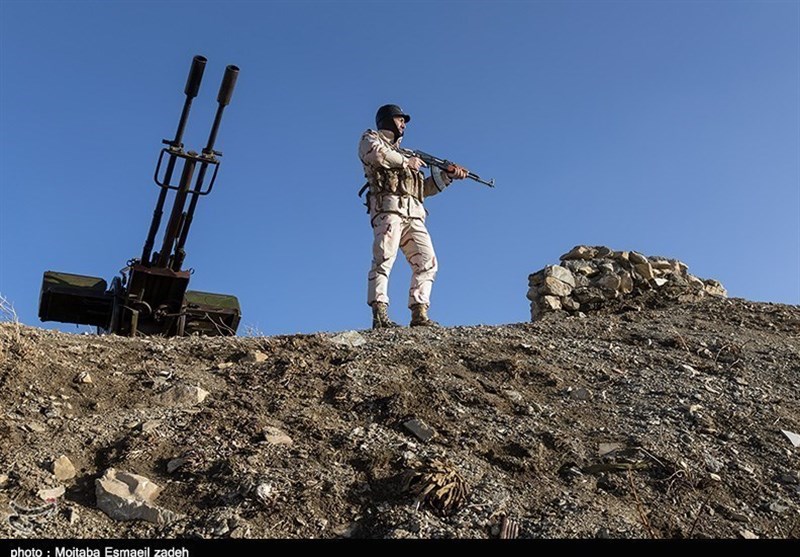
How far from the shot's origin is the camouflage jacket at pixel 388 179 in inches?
304

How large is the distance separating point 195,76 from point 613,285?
5319 millimetres

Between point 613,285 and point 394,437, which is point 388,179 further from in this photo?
point 394,437

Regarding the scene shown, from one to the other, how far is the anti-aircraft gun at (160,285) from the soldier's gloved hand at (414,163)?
1.92 meters

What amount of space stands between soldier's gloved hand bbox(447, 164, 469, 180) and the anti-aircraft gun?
2.38 m

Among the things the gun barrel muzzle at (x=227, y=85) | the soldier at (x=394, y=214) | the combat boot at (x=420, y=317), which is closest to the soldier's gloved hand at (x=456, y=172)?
the soldier at (x=394, y=214)

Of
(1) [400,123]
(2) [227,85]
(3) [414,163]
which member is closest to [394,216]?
(3) [414,163]

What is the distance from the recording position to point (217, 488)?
357 centimetres

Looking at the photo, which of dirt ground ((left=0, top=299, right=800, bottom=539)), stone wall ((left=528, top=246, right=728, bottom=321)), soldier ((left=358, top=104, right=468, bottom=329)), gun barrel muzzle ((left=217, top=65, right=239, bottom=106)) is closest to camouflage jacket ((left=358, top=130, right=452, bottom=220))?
soldier ((left=358, top=104, right=468, bottom=329))

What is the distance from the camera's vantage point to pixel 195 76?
7684 millimetres

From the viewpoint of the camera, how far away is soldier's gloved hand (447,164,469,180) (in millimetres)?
8531

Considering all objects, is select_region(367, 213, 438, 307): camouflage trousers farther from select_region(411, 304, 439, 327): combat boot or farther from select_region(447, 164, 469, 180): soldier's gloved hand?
select_region(447, 164, 469, 180): soldier's gloved hand

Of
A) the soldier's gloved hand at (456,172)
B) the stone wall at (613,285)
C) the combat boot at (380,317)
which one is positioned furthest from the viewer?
the stone wall at (613,285)

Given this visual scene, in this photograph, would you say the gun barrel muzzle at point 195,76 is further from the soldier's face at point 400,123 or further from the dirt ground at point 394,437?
the dirt ground at point 394,437
